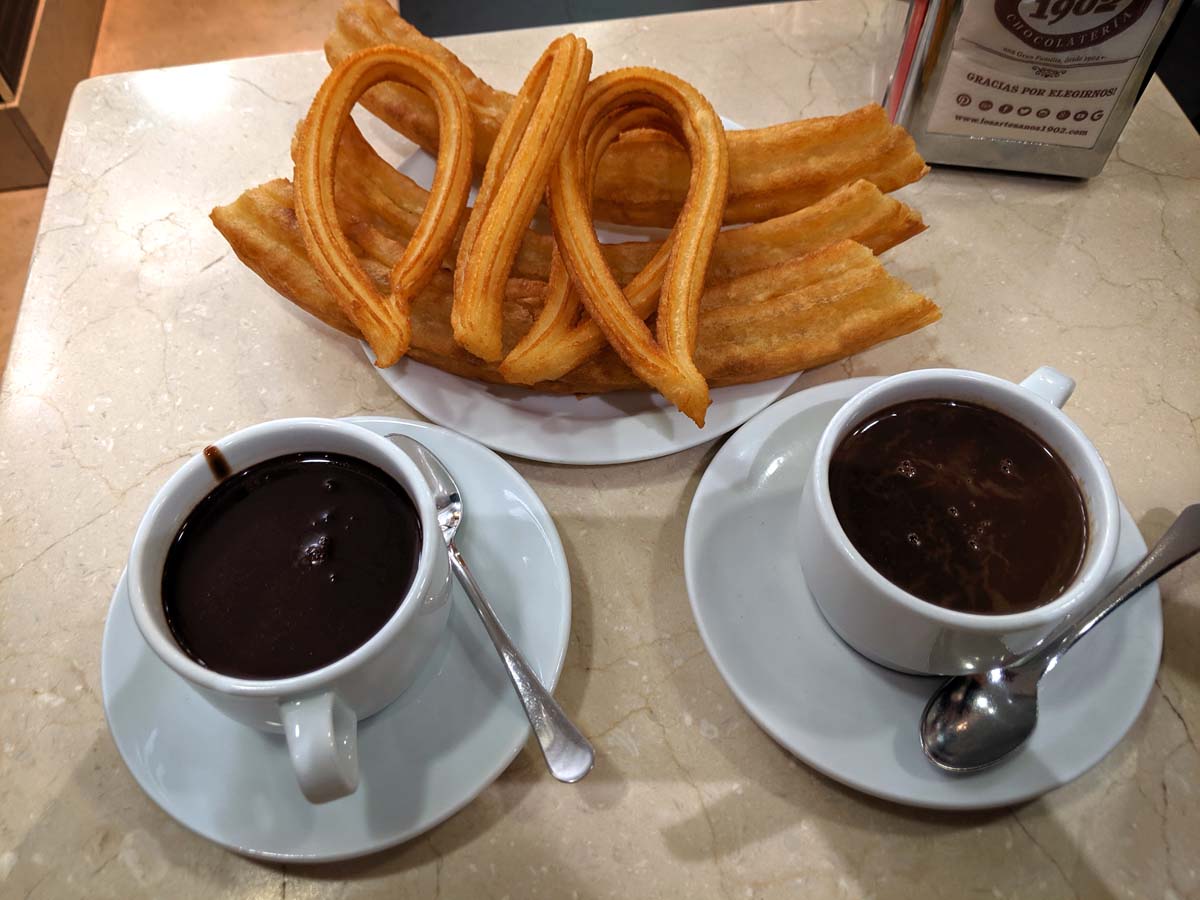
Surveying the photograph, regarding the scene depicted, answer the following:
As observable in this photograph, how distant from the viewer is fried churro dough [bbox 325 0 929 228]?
0.85 m

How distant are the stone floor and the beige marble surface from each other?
99cm

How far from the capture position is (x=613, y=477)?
2.61 feet

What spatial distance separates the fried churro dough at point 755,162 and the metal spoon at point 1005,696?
0.42m

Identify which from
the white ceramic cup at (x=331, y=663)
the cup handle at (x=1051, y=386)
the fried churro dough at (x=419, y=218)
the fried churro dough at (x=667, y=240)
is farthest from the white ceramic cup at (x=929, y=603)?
the fried churro dough at (x=419, y=218)

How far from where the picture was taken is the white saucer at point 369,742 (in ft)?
1.86

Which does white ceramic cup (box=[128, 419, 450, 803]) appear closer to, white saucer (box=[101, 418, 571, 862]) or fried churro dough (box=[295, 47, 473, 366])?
white saucer (box=[101, 418, 571, 862])

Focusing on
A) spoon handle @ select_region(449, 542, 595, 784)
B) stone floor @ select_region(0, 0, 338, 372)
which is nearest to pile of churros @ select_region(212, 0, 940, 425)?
spoon handle @ select_region(449, 542, 595, 784)

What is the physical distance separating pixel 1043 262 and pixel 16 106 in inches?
67.0

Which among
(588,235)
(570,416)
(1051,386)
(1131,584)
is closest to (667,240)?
(588,235)

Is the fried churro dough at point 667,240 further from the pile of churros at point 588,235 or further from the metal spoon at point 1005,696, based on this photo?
the metal spoon at point 1005,696

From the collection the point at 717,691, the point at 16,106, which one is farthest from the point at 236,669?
the point at 16,106

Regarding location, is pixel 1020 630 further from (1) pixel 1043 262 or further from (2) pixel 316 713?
(1) pixel 1043 262

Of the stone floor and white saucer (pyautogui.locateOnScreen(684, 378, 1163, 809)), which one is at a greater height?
white saucer (pyautogui.locateOnScreen(684, 378, 1163, 809))

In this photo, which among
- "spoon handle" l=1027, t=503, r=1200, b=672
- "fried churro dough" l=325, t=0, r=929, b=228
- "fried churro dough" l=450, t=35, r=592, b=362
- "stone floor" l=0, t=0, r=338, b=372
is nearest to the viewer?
"spoon handle" l=1027, t=503, r=1200, b=672
